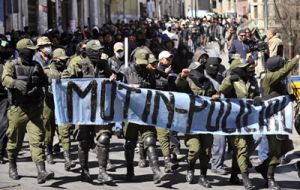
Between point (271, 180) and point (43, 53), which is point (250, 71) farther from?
point (43, 53)

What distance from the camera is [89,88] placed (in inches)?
368

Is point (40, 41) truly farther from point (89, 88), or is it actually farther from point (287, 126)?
point (287, 126)

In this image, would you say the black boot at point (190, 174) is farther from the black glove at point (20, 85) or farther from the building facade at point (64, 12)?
the building facade at point (64, 12)

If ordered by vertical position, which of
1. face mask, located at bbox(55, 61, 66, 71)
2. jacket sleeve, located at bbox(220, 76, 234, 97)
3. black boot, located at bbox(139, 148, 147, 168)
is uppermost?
face mask, located at bbox(55, 61, 66, 71)

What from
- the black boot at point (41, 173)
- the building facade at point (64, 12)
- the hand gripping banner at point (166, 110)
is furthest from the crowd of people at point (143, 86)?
the building facade at point (64, 12)

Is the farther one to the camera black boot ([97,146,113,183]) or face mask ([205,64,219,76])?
face mask ([205,64,219,76])

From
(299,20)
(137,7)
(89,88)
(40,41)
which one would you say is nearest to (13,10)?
(299,20)

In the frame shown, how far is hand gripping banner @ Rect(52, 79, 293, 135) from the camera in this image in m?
9.33

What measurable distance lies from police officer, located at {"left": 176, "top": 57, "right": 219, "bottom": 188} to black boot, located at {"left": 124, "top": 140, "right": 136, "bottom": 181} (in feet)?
2.47

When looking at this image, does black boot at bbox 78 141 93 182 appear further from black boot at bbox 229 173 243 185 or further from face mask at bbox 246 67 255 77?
face mask at bbox 246 67 255 77

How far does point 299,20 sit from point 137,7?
3499 centimetres

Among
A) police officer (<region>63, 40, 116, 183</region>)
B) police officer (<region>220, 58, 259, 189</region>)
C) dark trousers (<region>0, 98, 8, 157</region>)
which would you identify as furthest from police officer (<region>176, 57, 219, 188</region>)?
dark trousers (<region>0, 98, 8, 157</region>)

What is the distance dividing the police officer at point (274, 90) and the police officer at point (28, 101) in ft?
9.49

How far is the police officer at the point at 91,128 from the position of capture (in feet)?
30.3
